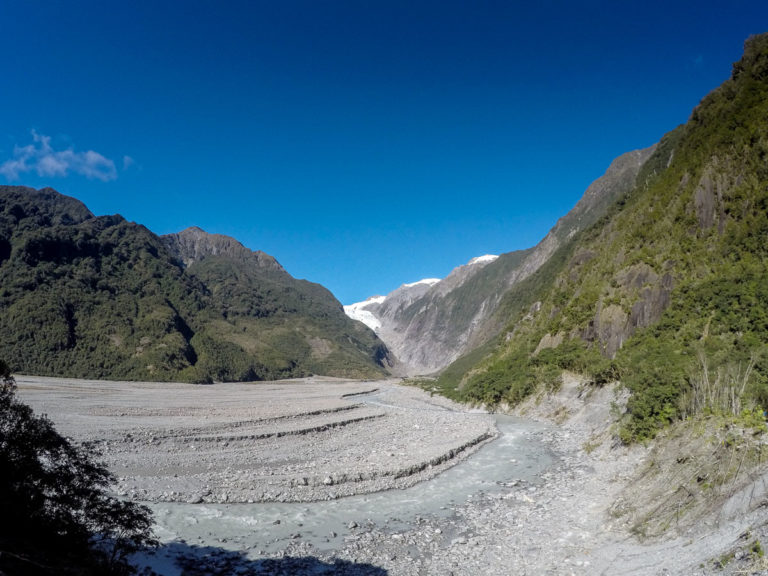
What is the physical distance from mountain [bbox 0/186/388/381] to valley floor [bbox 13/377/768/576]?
7059 cm

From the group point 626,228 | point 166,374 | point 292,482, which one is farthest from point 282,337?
point 292,482

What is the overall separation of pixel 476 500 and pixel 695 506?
7713 mm

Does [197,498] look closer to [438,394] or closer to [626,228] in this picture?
[626,228]

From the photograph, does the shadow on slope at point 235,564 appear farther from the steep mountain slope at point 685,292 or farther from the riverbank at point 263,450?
the steep mountain slope at point 685,292

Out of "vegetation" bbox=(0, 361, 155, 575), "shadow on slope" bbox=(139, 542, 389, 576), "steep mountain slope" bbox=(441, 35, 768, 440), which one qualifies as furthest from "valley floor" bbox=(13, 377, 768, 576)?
"vegetation" bbox=(0, 361, 155, 575)

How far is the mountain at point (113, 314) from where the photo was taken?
85.9 meters

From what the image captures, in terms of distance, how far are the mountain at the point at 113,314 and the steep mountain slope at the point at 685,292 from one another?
82794 millimetres

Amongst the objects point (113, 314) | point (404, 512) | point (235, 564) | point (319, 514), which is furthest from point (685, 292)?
point (113, 314)

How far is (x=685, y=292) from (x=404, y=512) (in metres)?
26.5

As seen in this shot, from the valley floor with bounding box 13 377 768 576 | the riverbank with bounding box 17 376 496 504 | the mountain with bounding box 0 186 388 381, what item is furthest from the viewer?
the mountain with bounding box 0 186 388 381

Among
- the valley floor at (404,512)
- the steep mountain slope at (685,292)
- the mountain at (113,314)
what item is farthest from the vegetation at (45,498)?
the mountain at (113,314)

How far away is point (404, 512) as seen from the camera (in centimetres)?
1422

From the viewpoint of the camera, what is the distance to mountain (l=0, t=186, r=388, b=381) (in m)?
85.9

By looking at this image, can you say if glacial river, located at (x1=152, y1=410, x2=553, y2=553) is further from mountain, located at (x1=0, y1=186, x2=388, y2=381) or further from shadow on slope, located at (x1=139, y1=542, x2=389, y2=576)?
mountain, located at (x1=0, y1=186, x2=388, y2=381)
